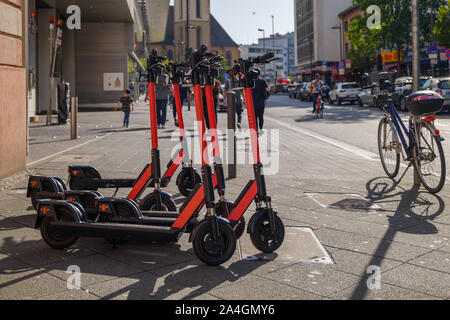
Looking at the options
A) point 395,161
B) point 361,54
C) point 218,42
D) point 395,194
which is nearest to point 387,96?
point 395,161

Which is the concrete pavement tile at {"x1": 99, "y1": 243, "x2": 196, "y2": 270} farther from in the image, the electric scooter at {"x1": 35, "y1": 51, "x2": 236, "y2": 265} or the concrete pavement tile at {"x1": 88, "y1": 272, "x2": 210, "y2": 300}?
the concrete pavement tile at {"x1": 88, "y1": 272, "x2": 210, "y2": 300}

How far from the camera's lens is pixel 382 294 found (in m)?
3.63

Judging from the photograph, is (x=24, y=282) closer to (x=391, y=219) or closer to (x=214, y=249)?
(x=214, y=249)

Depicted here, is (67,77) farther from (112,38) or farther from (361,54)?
(361,54)

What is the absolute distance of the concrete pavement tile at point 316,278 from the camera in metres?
3.74

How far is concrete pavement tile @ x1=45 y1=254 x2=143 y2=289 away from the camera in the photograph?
3920 mm

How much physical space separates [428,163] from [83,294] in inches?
196

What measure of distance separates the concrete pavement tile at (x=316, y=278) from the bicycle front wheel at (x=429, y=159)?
3.24 meters

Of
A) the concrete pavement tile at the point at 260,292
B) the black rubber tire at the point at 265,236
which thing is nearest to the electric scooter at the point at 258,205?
the black rubber tire at the point at 265,236

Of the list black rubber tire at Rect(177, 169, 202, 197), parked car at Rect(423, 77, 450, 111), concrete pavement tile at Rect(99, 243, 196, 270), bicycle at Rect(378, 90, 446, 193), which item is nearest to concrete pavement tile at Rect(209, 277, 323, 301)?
concrete pavement tile at Rect(99, 243, 196, 270)

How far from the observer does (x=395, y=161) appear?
8320 millimetres

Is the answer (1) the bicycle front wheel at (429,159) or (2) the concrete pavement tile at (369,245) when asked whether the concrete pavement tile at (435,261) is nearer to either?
(2) the concrete pavement tile at (369,245)

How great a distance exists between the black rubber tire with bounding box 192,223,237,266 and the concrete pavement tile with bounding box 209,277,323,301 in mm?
344

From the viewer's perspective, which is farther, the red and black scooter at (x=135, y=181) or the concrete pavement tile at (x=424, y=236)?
the red and black scooter at (x=135, y=181)
